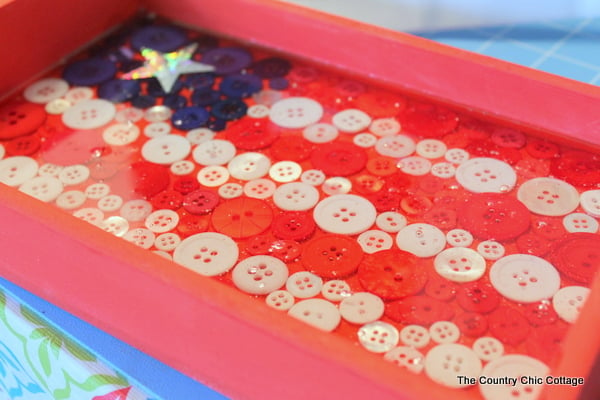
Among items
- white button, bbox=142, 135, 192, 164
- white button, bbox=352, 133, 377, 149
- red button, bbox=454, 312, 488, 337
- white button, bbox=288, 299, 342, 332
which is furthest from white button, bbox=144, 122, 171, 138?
red button, bbox=454, 312, 488, 337

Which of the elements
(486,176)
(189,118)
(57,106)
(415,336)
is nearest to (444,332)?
(415,336)

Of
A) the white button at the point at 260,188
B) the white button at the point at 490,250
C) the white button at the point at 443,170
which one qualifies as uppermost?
the white button at the point at 443,170

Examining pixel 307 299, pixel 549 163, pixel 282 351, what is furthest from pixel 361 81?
pixel 282 351

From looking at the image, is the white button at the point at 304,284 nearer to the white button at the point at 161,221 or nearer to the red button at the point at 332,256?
the red button at the point at 332,256

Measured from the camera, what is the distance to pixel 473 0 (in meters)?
1.14

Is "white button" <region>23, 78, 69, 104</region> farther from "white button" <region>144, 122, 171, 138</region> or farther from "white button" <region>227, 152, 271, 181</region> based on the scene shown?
"white button" <region>227, 152, 271, 181</region>

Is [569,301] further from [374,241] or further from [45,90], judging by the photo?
[45,90]

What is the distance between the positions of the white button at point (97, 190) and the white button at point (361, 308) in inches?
11.9

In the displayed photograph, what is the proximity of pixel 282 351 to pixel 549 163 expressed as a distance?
0.40 metres

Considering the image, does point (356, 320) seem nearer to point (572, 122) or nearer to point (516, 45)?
point (572, 122)

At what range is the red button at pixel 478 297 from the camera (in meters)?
0.65

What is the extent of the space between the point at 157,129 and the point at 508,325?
477mm

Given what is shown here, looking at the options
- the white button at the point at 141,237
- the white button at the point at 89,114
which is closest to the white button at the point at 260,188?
the white button at the point at 141,237

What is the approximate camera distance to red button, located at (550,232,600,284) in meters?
0.67
